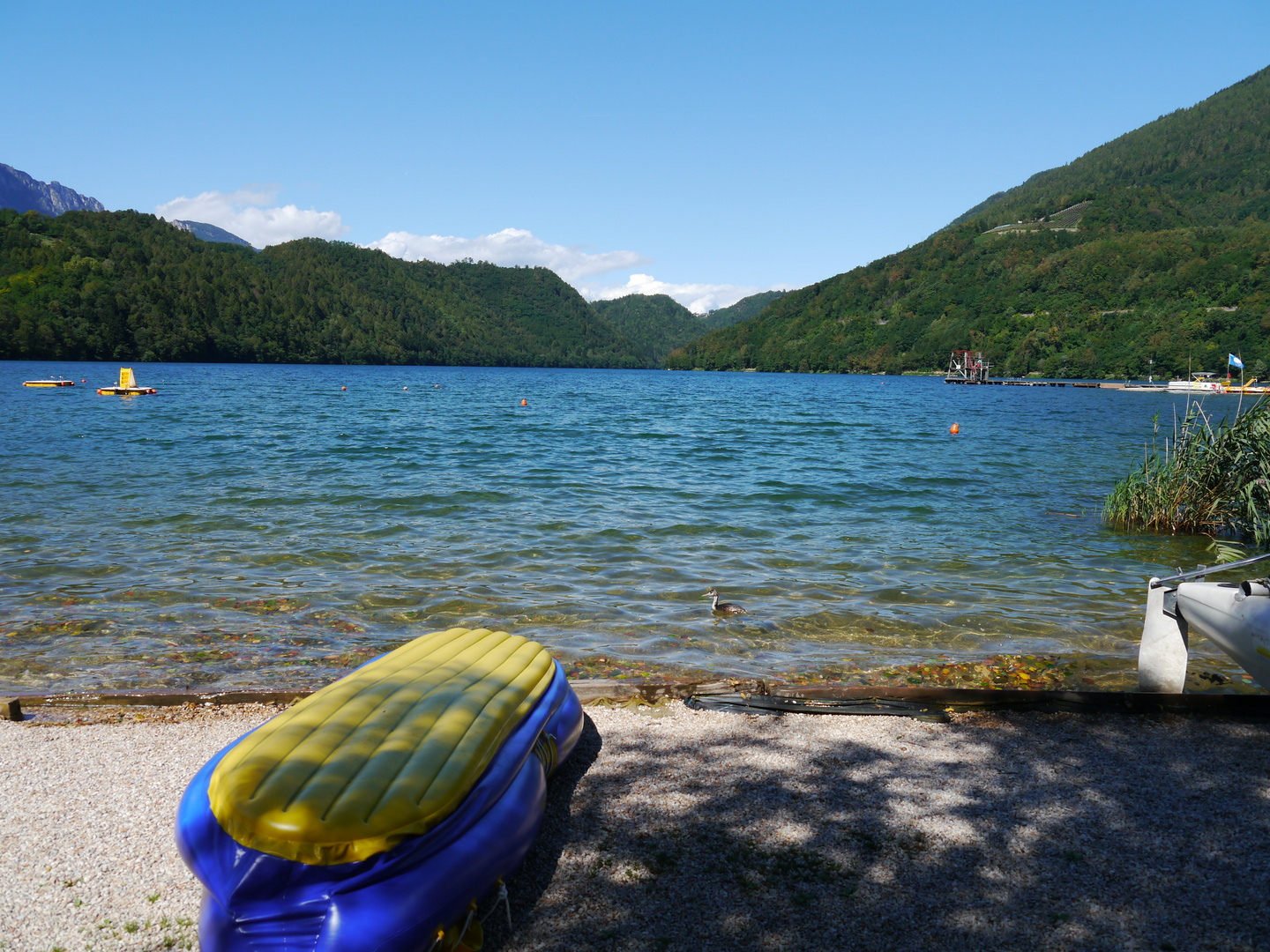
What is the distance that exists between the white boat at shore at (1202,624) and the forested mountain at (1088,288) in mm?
91841

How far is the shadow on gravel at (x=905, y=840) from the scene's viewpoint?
3.15 m

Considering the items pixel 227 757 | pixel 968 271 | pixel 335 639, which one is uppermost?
pixel 968 271

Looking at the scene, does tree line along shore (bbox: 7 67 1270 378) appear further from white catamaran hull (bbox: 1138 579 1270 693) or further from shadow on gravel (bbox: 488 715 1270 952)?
shadow on gravel (bbox: 488 715 1270 952)

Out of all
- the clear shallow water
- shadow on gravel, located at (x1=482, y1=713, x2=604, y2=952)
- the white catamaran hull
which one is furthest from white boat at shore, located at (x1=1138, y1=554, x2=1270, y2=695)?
shadow on gravel, located at (x1=482, y1=713, x2=604, y2=952)

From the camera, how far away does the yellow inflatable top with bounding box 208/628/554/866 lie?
2662 mm

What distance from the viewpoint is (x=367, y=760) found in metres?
3.00

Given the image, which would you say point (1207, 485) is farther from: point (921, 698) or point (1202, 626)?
point (921, 698)

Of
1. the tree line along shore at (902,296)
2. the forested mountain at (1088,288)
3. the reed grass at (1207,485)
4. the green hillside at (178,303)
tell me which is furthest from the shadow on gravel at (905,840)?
the green hillside at (178,303)

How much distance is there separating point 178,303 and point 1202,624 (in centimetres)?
13969

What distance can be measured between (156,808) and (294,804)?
207 centimetres

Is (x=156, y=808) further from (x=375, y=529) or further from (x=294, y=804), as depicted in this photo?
(x=375, y=529)

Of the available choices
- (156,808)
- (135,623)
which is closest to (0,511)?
(135,623)

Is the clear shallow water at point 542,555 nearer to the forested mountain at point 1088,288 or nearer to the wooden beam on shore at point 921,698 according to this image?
the wooden beam on shore at point 921,698

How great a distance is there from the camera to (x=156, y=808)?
4.08m
